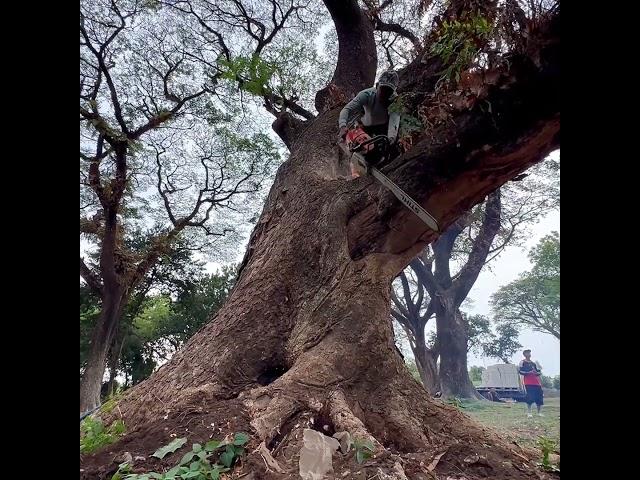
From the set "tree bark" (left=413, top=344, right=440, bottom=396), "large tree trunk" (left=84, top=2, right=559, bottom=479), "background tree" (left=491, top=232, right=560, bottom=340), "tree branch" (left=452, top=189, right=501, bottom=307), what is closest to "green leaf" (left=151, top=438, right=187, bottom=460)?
"large tree trunk" (left=84, top=2, right=559, bottom=479)

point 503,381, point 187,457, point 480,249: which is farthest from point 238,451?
point 503,381

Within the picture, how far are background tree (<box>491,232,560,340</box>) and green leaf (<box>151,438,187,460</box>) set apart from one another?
16754 mm

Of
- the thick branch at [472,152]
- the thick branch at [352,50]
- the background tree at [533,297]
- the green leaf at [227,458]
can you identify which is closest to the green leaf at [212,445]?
the green leaf at [227,458]

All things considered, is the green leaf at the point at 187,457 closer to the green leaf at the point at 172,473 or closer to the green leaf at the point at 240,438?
the green leaf at the point at 172,473

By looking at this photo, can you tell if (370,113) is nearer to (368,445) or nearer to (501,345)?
(368,445)

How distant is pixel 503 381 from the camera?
14852 mm

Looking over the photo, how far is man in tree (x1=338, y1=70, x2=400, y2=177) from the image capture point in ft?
12.3

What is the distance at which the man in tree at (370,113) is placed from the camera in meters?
3.75

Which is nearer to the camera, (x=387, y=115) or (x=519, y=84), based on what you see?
(x=519, y=84)

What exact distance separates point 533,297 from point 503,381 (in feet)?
21.4
